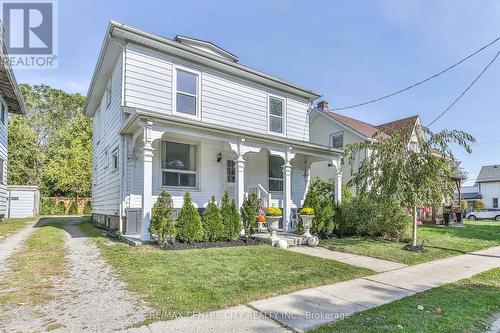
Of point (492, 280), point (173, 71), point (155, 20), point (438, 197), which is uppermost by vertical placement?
point (155, 20)

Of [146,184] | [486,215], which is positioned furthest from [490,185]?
[146,184]

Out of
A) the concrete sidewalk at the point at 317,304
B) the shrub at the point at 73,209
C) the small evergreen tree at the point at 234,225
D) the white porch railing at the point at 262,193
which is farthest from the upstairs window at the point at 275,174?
the shrub at the point at 73,209

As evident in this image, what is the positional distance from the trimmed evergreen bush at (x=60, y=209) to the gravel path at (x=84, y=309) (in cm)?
2434

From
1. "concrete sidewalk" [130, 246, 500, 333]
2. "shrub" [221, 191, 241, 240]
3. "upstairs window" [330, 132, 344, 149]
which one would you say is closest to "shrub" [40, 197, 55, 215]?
"shrub" [221, 191, 241, 240]

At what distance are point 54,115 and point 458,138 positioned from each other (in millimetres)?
38515

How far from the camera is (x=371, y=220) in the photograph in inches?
415

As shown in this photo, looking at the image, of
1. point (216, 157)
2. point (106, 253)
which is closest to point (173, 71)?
point (216, 157)

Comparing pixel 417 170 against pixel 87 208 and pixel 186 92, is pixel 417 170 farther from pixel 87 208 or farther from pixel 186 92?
pixel 87 208

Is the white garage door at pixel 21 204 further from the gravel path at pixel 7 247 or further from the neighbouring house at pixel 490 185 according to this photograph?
the neighbouring house at pixel 490 185

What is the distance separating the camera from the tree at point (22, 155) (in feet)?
89.1

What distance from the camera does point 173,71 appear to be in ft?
33.6

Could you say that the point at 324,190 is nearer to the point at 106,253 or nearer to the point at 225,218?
the point at 225,218

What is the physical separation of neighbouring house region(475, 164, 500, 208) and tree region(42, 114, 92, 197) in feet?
152

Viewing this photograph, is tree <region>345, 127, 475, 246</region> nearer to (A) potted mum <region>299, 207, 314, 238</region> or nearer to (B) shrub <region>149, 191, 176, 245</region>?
(A) potted mum <region>299, 207, 314, 238</region>
